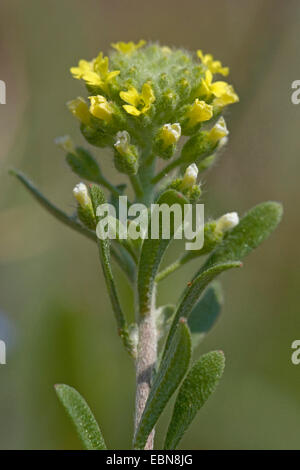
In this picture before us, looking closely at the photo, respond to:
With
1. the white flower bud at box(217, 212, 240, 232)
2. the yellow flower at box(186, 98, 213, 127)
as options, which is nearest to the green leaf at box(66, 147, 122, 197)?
the yellow flower at box(186, 98, 213, 127)

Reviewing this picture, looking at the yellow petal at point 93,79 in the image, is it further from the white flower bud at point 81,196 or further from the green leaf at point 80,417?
the green leaf at point 80,417

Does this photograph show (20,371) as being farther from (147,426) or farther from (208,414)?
(147,426)

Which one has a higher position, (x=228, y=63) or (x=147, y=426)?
(x=228, y=63)

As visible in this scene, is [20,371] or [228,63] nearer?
[20,371]

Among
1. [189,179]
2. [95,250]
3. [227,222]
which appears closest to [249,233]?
[227,222]

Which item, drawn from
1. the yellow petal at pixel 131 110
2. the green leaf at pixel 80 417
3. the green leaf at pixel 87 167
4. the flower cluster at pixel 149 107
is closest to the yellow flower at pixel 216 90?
the flower cluster at pixel 149 107

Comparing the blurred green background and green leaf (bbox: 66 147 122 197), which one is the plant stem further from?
the blurred green background

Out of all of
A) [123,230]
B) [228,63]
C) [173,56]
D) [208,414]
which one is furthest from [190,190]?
[228,63]
